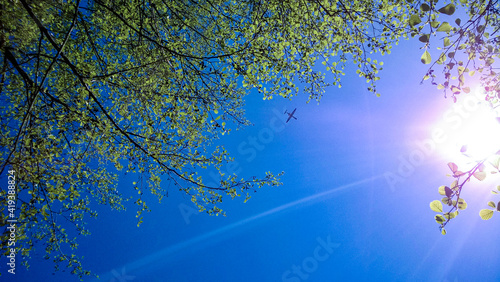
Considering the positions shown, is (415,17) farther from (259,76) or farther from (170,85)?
(170,85)

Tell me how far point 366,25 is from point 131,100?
547 cm

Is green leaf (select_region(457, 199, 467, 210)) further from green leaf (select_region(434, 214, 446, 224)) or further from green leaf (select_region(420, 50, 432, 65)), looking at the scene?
green leaf (select_region(420, 50, 432, 65))

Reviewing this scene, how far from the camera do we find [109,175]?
19.6ft

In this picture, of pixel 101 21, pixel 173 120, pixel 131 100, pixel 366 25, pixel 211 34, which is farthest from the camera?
pixel 211 34

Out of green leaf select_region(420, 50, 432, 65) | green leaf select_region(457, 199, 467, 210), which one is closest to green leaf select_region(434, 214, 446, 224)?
green leaf select_region(457, 199, 467, 210)

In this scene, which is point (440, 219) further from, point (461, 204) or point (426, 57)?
point (426, 57)

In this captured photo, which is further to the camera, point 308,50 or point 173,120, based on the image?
point 308,50

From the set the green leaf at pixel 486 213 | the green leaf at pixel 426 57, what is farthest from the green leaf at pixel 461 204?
the green leaf at pixel 426 57

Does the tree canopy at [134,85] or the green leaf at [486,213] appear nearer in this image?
the green leaf at [486,213]

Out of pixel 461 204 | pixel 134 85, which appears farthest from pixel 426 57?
pixel 134 85

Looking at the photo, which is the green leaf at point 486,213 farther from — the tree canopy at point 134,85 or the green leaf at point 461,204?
the tree canopy at point 134,85

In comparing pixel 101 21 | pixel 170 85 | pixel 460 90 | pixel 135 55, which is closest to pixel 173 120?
pixel 170 85

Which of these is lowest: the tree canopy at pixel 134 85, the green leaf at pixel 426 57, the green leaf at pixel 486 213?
the green leaf at pixel 486 213

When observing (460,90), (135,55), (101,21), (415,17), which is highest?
(101,21)
